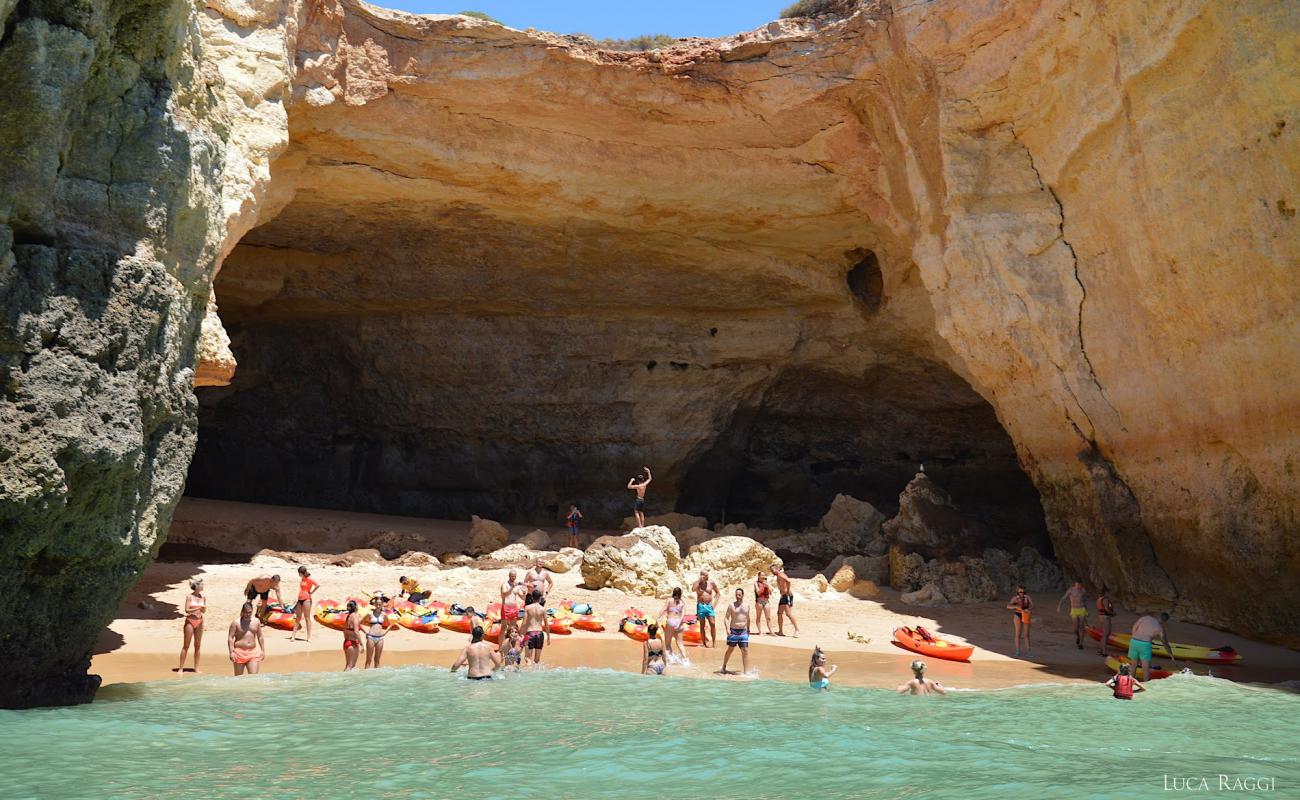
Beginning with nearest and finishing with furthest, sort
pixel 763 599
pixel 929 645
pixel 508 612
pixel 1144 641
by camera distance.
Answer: pixel 1144 641 < pixel 508 612 < pixel 929 645 < pixel 763 599

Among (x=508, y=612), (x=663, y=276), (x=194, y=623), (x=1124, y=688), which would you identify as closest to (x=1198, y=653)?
(x=1124, y=688)

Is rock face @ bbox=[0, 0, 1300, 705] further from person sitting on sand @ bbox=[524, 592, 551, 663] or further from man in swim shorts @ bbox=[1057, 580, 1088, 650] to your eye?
person sitting on sand @ bbox=[524, 592, 551, 663]

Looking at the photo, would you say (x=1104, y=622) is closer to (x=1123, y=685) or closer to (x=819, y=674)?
(x=1123, y=685)

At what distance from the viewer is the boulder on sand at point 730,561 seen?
57.0 feet

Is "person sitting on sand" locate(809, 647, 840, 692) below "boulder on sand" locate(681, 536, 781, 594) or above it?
below

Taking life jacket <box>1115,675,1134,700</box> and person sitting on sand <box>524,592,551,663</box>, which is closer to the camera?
life jacket <box>1115,675,1134,700</box>

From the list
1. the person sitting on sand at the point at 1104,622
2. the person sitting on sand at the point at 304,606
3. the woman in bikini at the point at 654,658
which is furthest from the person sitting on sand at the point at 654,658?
the person sitting on sand at the point at 1104,622

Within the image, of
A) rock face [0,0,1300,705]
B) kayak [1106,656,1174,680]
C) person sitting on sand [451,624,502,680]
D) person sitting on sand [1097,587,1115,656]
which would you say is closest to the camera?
rock face [0,0,1300,705]

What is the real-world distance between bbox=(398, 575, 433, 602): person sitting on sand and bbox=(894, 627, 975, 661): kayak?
249 inches

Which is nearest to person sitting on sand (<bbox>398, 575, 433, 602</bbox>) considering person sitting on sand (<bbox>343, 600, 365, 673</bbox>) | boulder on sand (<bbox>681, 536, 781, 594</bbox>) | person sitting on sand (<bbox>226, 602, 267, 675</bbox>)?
person sitting on sand (<bbox>343, 600, 365, 673</bbox>)

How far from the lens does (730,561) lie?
1750cm

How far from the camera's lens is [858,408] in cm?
2500

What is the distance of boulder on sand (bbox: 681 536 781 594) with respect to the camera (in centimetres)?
1736

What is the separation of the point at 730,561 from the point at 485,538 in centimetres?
475
